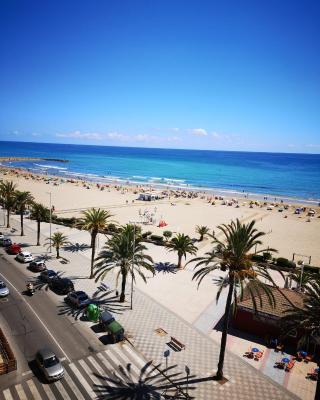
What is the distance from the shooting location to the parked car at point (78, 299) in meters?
26.2

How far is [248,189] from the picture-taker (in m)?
123

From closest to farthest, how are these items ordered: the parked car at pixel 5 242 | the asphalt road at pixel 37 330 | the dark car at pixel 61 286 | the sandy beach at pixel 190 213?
the asphalt road at pixel 37 330 → the dark car at pixel 61 286 → the parked car at pixel 5 242 → the sandy beach at pixel 190 213

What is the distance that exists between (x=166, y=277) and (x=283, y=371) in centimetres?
1625

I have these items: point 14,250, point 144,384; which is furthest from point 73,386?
point 14,250

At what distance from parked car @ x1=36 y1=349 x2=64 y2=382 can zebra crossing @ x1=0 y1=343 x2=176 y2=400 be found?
1.38 ft

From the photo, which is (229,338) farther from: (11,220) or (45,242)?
(11,220)

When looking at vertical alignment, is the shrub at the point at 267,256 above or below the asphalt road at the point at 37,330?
above

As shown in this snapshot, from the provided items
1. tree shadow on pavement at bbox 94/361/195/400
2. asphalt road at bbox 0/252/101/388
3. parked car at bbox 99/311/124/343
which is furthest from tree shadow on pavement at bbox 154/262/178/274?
tree shadow on pavement at bbox 94/361/195/400

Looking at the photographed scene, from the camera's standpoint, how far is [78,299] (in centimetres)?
2627

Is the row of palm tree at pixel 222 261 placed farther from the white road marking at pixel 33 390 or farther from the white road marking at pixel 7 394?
the white road marking at pixel 7 394

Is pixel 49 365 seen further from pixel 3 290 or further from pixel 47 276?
pixel 47 276

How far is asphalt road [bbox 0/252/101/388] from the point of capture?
65.7 feet

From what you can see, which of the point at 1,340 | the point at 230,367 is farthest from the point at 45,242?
the point at 230,367

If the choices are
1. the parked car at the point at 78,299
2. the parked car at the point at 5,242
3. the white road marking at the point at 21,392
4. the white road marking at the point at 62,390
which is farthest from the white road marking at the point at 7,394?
the parked car at the point at 5,242
